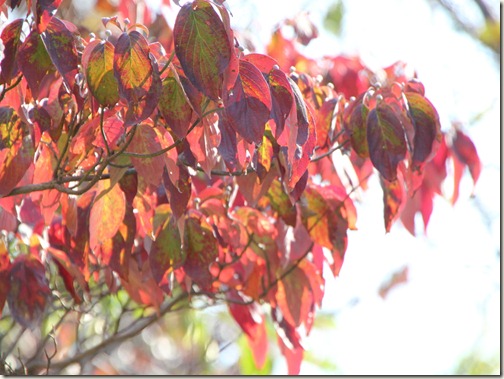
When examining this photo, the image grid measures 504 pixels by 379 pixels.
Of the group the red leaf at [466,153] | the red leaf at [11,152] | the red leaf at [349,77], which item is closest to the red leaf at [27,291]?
the red leaf at [11,152]

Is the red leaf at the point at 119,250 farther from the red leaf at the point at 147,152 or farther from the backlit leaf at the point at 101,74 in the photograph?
the backlit leaf at the point at 101,74

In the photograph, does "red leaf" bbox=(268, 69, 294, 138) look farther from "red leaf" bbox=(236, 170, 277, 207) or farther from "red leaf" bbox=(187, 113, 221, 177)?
"red leaf" bbox=(236, 170, 277, 207)

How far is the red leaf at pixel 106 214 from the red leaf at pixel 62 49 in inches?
10.4

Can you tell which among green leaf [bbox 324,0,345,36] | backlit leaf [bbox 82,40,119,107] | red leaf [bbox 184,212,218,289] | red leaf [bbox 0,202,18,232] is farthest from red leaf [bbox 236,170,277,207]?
green leaf [bbox 324,0,345,36]

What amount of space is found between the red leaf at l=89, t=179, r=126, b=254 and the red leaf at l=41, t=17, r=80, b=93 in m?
0.26

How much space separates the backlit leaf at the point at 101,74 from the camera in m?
1.10

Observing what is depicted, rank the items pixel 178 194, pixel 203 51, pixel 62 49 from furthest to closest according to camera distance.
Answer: pixel 178 194, pixel 62 49, pixel 203 51

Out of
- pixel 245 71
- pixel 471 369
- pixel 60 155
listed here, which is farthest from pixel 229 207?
pixel 471 369

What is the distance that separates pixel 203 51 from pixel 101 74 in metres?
0.16

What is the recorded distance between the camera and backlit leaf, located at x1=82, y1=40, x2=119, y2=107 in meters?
1.10

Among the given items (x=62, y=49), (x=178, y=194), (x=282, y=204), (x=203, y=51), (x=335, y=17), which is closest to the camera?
(x=203, y=51)

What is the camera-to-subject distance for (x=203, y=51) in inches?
40.6

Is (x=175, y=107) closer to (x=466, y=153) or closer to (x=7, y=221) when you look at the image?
(x=7, y=221)

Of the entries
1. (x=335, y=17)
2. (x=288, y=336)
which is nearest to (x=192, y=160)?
(x=288, y=336)
